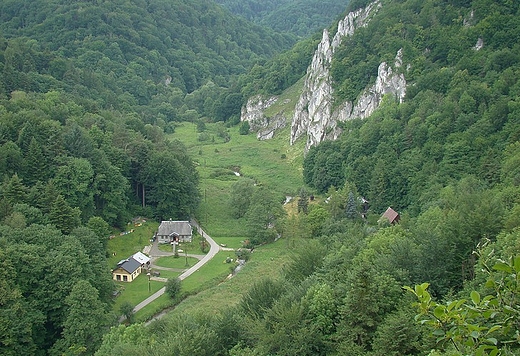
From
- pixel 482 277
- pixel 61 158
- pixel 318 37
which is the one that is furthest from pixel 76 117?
pixel 318 37

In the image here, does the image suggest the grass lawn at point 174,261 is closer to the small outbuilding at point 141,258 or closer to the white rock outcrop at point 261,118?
the small outbuilding at point 141,258

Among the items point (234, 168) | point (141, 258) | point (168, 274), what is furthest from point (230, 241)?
point (234, 168)

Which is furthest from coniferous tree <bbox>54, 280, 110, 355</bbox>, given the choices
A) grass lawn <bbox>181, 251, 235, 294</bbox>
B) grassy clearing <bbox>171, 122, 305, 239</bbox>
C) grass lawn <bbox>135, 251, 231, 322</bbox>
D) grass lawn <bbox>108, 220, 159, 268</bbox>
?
grassy clearing <bbox>171, 122, 305, 239</bbox>

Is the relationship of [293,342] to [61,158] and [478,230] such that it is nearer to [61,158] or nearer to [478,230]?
[478,230]

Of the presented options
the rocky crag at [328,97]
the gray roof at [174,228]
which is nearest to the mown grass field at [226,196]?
the gray roof at [174,228]

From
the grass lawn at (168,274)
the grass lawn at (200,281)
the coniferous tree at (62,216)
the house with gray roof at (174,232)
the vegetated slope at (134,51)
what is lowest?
the grass lawn at (200,281)

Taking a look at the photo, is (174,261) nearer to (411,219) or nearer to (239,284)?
(239,284)
